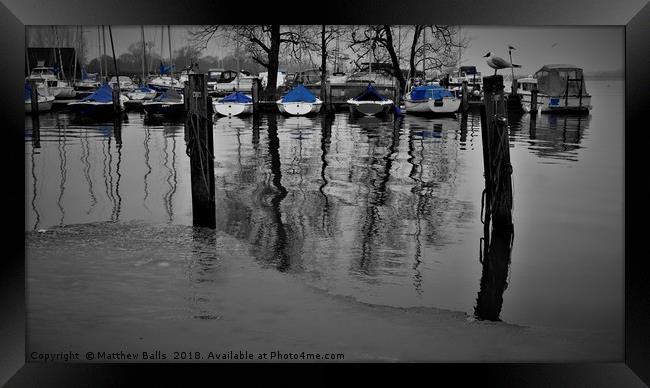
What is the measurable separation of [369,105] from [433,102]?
199cm

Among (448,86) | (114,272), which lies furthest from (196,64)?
(448,86)

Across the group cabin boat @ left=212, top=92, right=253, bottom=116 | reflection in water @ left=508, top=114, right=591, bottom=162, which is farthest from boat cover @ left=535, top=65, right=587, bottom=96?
cabin boat @ left=212, top=92, right=253, bottom=116

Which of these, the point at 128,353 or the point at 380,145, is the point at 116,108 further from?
the point at 128,353

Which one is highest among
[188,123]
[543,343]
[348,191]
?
[188,123]

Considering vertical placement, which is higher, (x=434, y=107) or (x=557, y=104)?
(x=434, y=107)

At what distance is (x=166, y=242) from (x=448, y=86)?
13.1 metres

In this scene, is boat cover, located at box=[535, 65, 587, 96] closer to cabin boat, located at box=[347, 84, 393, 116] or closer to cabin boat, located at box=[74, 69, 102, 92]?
cabin boat, located at box=[74, 69, 102, 92]

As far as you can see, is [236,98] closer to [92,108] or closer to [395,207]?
[92,108]

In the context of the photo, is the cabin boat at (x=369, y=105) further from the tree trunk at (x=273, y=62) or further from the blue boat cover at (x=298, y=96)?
the tree trunk at (x=273, y=62)

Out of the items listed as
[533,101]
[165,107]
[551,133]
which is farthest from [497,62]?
[165,107]

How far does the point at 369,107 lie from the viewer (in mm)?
24406

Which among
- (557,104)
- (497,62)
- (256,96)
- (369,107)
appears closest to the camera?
(497,62)

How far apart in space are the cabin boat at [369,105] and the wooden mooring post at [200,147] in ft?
51.2

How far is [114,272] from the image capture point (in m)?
6.07
